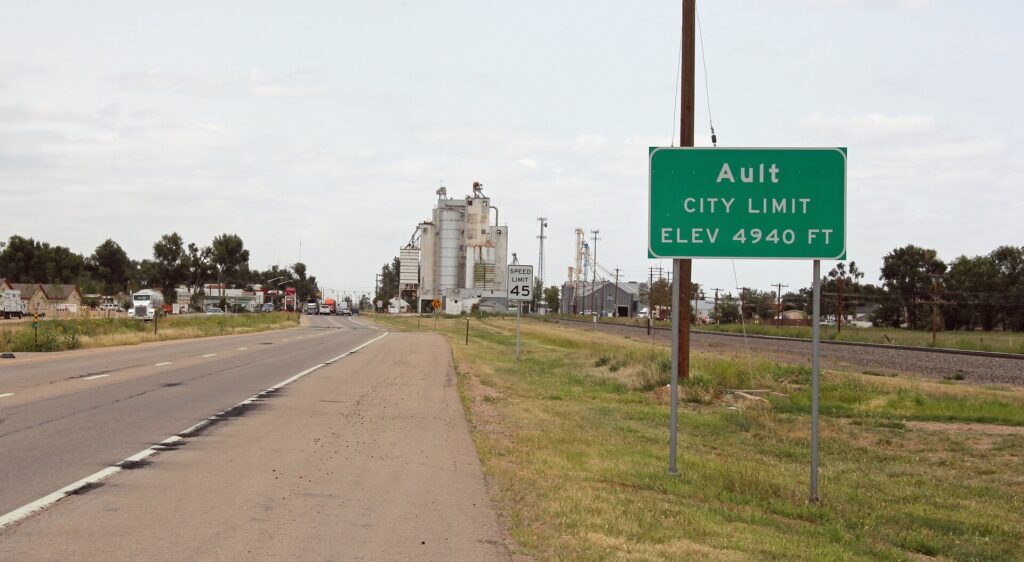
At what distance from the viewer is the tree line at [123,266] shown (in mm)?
132625

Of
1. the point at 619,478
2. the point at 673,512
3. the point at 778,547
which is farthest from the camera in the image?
the point at 619,478

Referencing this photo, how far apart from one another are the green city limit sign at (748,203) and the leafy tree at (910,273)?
96078 millimetres

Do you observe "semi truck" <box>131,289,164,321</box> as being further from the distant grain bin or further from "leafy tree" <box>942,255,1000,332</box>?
"leafy tree" <box>942,255,1000,332</box>

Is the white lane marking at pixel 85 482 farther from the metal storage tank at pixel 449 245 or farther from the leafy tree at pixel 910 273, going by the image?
the metal storage tank at pixel 449 245

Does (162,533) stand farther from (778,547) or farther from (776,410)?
(776,410)

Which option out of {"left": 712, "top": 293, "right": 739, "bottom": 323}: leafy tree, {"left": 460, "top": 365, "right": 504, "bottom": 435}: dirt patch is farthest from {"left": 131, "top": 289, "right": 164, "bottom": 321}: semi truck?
{"left": 460, "top": 365, "right": 504, "bottom": 435}: dirt patch

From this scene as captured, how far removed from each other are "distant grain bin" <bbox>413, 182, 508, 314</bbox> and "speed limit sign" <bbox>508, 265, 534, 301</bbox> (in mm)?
110626

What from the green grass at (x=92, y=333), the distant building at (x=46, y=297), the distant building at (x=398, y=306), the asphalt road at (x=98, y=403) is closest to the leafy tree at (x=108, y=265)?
the distant building at (x=46, y=297)

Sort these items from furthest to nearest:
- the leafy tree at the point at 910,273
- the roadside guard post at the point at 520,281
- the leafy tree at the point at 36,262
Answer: the leafy tree at the point at 36,262
the leafy tree at the point at 910,273
the roadside guard post at the point at 520,281

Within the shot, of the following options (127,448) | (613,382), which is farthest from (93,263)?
(127,448)

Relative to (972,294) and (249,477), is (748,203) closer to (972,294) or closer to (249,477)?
(249,477)

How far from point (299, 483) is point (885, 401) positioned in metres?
15.3

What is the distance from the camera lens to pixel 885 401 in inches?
835

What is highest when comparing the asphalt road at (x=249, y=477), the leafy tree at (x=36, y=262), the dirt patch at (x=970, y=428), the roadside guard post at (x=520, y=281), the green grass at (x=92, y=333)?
the leafy tree at (x=36, y=262)
